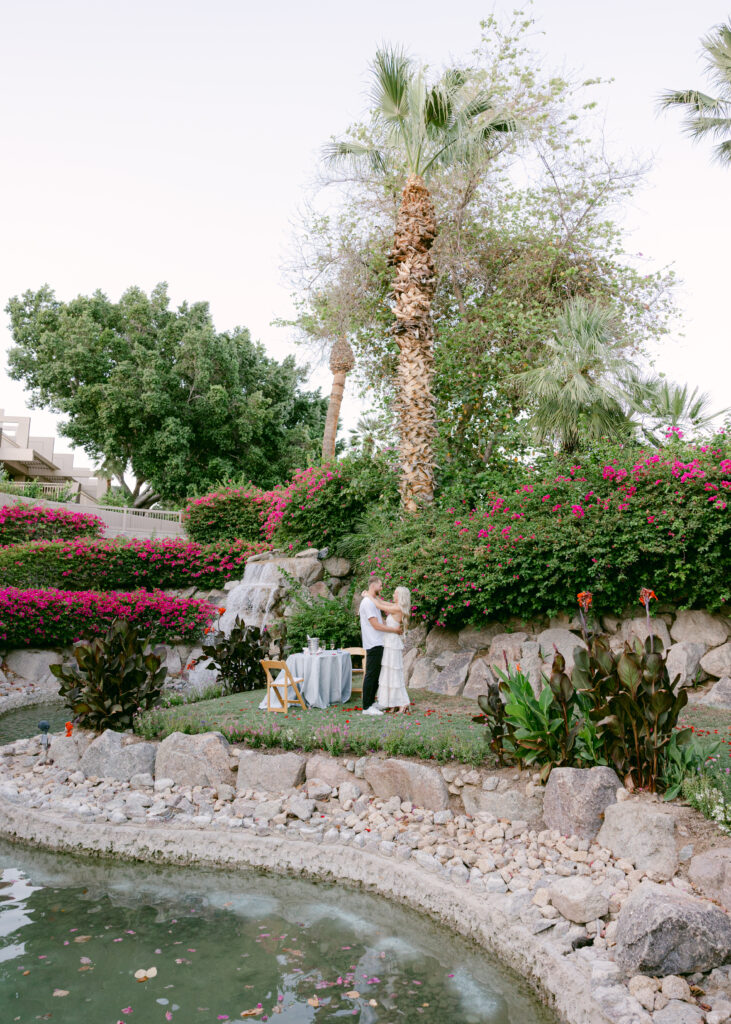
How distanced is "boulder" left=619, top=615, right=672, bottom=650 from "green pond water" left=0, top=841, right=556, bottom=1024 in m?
5.08

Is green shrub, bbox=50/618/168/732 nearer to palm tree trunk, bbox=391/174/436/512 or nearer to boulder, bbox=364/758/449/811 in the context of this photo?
boulder, bbox=364/758/449/811

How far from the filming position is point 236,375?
29219mm

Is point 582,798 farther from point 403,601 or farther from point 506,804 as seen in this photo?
point 403,601

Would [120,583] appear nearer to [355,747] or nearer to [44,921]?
[355,747]

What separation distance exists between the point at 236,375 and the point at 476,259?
14818 millimetres

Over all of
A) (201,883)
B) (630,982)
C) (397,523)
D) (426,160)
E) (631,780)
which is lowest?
(201,883)

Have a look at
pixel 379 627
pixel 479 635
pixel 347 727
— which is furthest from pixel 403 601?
pixel 479 635

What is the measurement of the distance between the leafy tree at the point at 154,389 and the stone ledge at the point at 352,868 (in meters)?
21.5

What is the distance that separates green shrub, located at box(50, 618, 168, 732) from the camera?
780 cm

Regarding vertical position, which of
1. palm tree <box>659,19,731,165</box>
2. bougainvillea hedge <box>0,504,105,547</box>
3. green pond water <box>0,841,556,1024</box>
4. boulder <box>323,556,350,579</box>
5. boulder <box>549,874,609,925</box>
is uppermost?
palm tree <box>659,19,731,165</box>

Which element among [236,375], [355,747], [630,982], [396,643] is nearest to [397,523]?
[396,643]

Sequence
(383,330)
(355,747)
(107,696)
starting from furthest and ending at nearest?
(383,330) → (107,696) → (355,747)

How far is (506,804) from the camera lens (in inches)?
222

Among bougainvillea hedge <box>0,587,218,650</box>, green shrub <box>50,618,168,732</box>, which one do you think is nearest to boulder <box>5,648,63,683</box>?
bougainvillea hedge <box>0,587,218,650</box>
